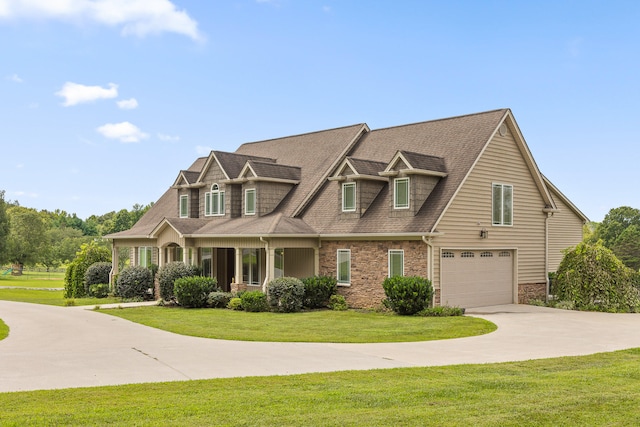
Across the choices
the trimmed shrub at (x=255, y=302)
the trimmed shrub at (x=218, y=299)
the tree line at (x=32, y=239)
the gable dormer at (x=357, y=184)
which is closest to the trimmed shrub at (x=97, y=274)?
the trimmed shrub at (x=218, y=299)

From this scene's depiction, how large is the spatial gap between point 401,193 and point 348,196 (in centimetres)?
284

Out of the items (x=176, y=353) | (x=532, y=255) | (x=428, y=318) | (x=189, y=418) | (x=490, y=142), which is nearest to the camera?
(x=189, y=418)

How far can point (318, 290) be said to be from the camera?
971 inches

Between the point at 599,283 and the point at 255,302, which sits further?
the point at 599,283

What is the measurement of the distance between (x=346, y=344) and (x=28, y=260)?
2897 inches

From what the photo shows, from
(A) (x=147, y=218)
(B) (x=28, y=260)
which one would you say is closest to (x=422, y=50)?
(A) (x=147, y=218)

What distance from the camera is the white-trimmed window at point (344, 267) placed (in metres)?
24.9

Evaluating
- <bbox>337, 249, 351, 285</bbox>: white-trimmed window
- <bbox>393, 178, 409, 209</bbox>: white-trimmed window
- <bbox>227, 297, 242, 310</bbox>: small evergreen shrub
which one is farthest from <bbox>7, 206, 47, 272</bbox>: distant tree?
<bbox>393, 178, 409, 209</bbox>: white-trimmed window

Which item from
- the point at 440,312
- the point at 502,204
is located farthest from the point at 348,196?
the point at 440,312

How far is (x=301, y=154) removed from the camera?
106 ft

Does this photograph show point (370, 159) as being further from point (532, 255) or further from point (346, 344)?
point (346, 344)

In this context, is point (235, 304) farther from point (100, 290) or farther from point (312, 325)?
point (100, 290)

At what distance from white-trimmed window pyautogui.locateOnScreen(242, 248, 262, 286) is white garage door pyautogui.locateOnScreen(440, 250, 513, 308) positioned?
355 inches

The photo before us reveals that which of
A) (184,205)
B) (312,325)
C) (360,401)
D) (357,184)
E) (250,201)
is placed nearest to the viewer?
(360,401)
